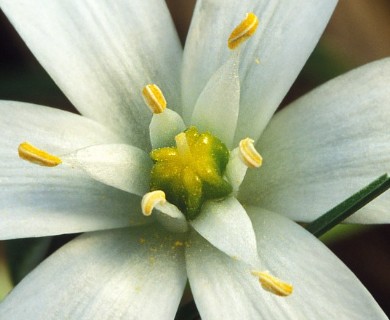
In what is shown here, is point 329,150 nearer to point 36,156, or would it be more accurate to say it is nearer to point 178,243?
point 178,243

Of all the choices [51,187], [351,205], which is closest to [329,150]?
[351,205]

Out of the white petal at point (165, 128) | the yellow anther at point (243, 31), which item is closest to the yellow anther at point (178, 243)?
the white petal at point (165, 128)

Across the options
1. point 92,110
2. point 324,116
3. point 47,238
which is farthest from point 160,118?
point 47,238

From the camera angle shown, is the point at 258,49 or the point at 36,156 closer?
the point at 36,156

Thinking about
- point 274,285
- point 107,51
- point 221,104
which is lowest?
point 274,285

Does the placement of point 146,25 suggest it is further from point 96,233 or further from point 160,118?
point 96,233

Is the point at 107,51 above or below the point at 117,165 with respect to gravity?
above

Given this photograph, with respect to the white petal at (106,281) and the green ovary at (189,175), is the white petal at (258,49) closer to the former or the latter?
the green ovary at (189,175)

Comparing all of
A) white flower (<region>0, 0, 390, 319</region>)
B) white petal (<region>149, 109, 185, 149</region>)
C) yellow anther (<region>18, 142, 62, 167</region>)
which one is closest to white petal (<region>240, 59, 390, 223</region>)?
white flower (<region>0, 0, 390, 319</region>)
